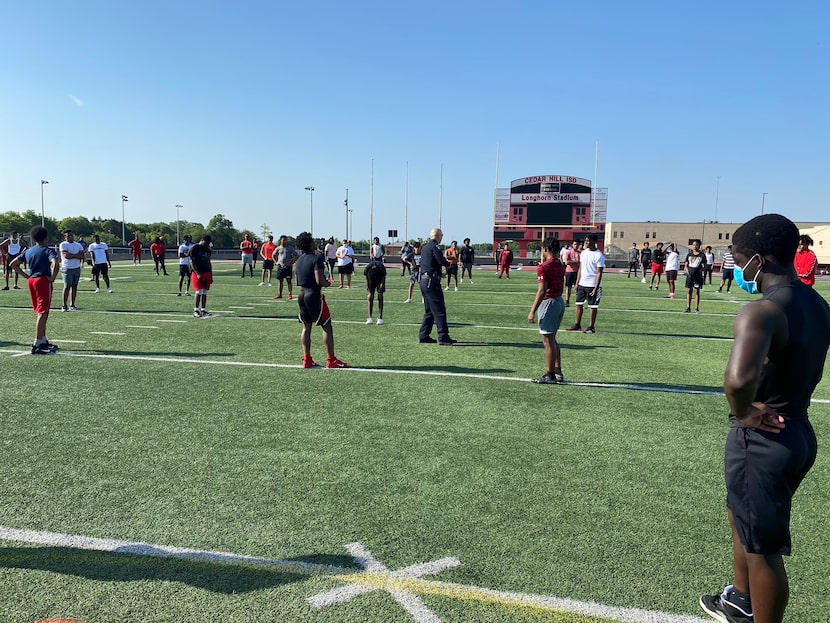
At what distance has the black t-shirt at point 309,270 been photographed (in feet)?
26.1

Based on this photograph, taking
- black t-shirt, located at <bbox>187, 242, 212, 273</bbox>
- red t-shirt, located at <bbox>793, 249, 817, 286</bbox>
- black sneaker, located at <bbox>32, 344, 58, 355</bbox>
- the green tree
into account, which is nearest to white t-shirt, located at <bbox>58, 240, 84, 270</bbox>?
black t-shirt, located at <bbox>187, 242, 212, 273</bbox>

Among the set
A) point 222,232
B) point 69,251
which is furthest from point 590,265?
point 222,232

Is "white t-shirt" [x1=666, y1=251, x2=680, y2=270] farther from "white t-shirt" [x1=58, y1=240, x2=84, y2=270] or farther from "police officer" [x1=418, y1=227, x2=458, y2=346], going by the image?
"white t-shirt" [x1=58, y1=240, x2=84, y2=270]

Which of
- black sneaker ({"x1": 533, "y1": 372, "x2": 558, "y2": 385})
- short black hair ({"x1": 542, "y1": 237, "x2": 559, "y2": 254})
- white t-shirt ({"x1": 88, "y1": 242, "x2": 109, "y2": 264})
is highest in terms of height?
short black hair ({"x1": 542, "y1": 237, "x2": 559, "y2": 254})

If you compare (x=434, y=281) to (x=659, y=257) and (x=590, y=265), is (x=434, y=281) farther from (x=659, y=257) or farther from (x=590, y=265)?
(x=659, y=257)

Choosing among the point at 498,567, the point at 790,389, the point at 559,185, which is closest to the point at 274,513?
the point at 498,567

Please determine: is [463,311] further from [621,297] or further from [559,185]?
[559,185]

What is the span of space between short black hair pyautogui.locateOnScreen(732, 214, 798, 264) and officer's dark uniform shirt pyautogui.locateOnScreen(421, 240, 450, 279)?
25.9 ft

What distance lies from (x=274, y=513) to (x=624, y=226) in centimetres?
11815

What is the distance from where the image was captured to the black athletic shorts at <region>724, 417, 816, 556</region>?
2.22m

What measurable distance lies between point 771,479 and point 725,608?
0.93 m

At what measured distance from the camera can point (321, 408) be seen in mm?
6230

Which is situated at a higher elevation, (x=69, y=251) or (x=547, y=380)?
(x=69, y=251)

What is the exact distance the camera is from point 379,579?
9.98ft
